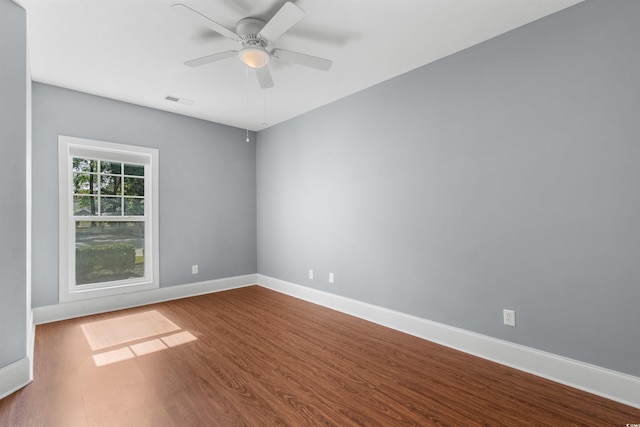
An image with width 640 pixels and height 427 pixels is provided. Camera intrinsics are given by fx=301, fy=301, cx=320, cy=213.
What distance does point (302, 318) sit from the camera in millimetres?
3555

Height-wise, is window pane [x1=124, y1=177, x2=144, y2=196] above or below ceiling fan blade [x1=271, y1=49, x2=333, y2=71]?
below

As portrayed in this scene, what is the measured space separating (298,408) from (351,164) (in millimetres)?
2663

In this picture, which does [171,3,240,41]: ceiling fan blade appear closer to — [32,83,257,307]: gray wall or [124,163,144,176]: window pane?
[32,83,257,307]: gray wall

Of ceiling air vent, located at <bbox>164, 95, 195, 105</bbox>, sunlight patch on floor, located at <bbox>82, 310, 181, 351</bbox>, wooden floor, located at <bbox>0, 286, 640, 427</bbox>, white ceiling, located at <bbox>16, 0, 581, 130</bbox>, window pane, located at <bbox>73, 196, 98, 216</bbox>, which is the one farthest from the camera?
ceiling air vent, located at <bbox>164, 95, 195, 105</bbox>

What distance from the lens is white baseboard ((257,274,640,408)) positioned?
6.43ft

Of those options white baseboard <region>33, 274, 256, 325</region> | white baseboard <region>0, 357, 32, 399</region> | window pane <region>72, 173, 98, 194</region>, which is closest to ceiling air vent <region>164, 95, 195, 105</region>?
window pane <region>72, 173, 98, 194</region>

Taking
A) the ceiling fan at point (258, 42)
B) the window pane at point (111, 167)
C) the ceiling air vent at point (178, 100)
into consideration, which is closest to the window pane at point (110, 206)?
the window pane at point (111, 167)

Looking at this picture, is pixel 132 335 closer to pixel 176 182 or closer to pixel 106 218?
pixel 106 218

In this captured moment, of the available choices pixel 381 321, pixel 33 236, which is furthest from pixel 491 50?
pixel 33 236

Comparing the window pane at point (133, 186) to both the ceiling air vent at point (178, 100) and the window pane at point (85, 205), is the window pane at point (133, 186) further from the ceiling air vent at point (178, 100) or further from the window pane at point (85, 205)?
the ceiling air vent at point (178, 100)

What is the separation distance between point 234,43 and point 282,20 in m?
0.87

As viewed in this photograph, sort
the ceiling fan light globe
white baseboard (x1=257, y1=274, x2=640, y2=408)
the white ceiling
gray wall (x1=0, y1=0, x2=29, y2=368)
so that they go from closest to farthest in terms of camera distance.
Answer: white baseboard (x1=257, y1=274, x2=640, y2=408), gray wall (x1=0, y1=0, x2=29, y2=368), the white ceiling, the ceiling fan light globe

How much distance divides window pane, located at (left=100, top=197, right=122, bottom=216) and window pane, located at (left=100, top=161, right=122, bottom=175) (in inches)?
13.8

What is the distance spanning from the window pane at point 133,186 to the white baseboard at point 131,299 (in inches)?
53.0
